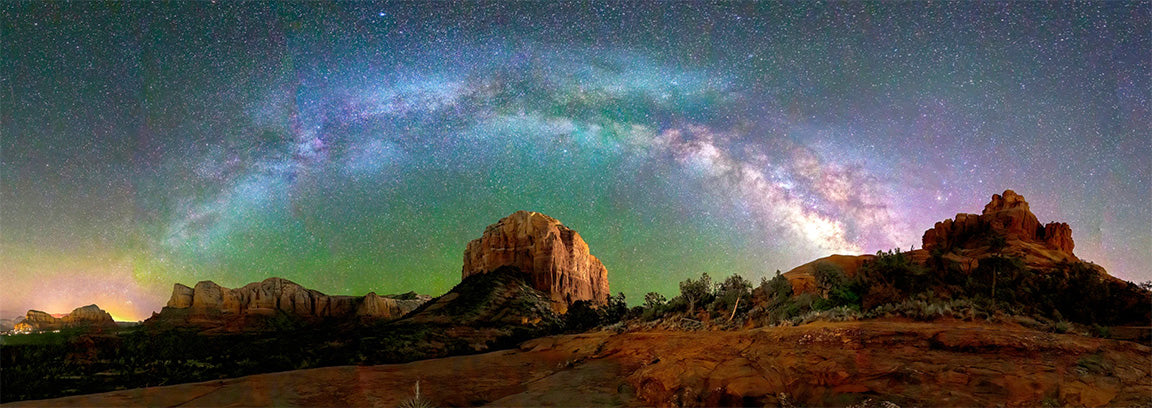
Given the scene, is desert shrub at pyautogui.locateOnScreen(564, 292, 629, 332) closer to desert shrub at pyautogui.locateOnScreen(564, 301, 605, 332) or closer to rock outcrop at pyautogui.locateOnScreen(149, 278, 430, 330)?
desert shrub at pyautogui.locateOnScreen(564, 301, 605, 332)

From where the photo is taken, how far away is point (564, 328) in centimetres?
4684

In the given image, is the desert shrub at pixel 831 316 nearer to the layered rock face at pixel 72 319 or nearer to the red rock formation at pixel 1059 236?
the red rock formation at pixel 1059 236

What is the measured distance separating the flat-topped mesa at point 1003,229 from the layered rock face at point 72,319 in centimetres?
9672

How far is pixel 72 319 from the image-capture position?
6481 cm

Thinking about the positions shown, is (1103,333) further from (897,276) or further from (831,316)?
(831,316)

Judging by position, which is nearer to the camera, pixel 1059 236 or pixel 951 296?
pixel 951 296

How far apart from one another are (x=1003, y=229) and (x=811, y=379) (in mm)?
35474

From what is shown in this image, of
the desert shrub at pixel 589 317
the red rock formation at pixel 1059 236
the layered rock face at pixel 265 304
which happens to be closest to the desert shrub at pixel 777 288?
the desert shrub at pixel 589 317

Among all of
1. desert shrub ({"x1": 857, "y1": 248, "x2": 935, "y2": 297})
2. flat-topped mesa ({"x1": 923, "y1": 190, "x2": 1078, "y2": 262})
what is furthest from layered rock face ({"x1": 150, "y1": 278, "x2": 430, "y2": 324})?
flat-topped mesa ({"x1": 923, "y1": 190, "x2": 1078, "y2": 262})

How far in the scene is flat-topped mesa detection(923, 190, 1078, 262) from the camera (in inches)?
1314

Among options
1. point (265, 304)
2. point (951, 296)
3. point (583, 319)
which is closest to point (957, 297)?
point (951, 296)

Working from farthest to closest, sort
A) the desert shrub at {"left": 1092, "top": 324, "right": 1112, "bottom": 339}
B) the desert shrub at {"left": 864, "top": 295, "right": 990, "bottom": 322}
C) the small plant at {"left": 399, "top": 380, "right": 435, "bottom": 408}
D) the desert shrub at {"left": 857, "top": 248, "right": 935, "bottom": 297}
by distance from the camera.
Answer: the desert shrub at {"left": 857, "top": 248, "right": 935, "bottom": 297}
the desert shrub at {"left": 864, "top": 295, "right": 990, "bottom": 322}
the desert shrub at {"left": 1092, "top": 324, "right": 1112, "bottom": 339}
the small plant at {"left": 399, "top": 380, "right": 435, "bottom": 408}

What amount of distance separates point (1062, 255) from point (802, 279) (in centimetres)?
1902

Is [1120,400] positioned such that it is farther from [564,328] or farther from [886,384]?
[564,328]
